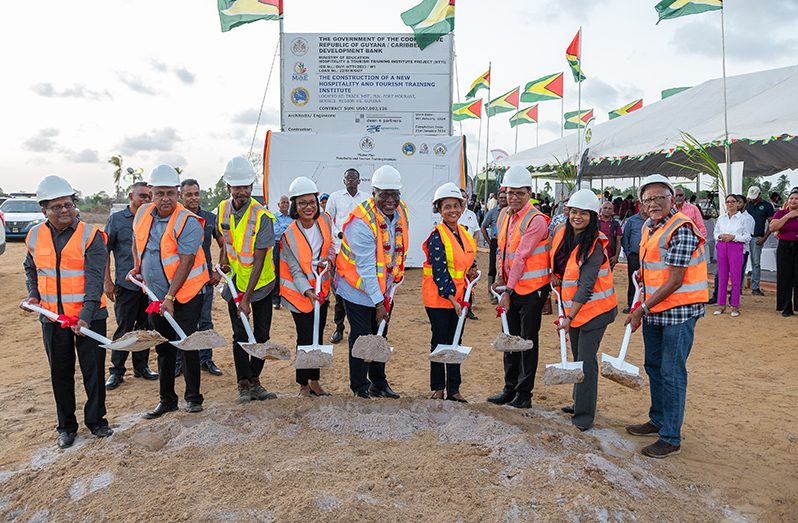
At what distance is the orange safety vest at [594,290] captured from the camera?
4.20m

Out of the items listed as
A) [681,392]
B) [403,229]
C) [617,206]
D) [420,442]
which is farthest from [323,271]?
[617,206]

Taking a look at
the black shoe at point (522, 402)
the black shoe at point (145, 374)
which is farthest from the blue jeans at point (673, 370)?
the black shoe at point (145, 374)

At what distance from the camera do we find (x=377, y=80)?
39.9 feet

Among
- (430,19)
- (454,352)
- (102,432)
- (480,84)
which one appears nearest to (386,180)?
(454,352)

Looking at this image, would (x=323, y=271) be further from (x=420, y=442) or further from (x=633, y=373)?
(x=633, y=373)

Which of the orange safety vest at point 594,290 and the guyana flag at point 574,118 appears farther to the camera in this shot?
the guyana flag at point 574,118

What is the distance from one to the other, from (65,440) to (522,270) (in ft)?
11.1

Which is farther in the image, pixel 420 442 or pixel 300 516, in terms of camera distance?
pixel 420 442

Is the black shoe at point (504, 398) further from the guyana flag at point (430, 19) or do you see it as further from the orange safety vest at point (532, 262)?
the guyana flag at point (430, 19)

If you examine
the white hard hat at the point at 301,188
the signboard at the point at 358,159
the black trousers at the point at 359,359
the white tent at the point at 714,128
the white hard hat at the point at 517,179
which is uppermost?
the white tent at the point at 714,128

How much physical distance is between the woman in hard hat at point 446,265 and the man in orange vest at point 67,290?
2.31m

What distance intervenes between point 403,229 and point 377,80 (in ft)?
26.8

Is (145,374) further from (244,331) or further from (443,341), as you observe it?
(443,341)

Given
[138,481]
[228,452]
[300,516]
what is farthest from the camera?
[228,452]
